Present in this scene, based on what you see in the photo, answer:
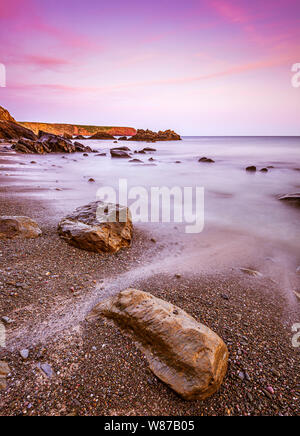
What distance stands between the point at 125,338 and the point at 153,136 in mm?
71943

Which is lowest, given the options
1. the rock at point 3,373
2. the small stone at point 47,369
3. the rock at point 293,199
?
the small stone at point 47,369

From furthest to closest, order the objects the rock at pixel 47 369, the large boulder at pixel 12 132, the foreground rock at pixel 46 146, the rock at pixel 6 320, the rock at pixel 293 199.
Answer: the large boulder at pixel 12 132 < the foreground rock at pixel 46 146 < the rock at pixel 293 199 < the rock at pixel 6 320 < the rock at pixel 47 369

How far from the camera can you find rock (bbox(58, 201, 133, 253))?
11.5ft

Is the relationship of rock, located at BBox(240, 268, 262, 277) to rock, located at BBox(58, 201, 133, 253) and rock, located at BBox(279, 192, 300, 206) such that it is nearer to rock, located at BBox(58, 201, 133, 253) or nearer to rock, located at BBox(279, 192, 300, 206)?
rock, located at BBox(58, 201, 133, 253)

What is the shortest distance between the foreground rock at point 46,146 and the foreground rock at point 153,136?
143ft

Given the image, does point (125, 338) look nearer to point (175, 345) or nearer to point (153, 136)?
point (175, 345)

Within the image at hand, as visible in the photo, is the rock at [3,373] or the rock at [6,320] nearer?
the rock at [3,373]

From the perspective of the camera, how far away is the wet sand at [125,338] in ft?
5.07

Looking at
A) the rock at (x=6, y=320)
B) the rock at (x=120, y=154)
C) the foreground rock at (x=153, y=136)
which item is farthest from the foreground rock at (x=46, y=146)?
the foreground rock at (x=153, y=136)

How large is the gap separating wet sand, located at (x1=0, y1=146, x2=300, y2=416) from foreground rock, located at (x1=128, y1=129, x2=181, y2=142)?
212 feet

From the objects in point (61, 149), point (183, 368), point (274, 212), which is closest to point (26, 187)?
point (183, 368)

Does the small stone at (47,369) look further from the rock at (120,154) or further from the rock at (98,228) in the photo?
the rock at (120,154)

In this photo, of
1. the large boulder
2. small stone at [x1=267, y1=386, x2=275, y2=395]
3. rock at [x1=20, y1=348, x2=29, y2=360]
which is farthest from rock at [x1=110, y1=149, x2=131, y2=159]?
small stone at [x1=267, y1=386, x2=275, y2=395]

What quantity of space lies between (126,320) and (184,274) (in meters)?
1.43
